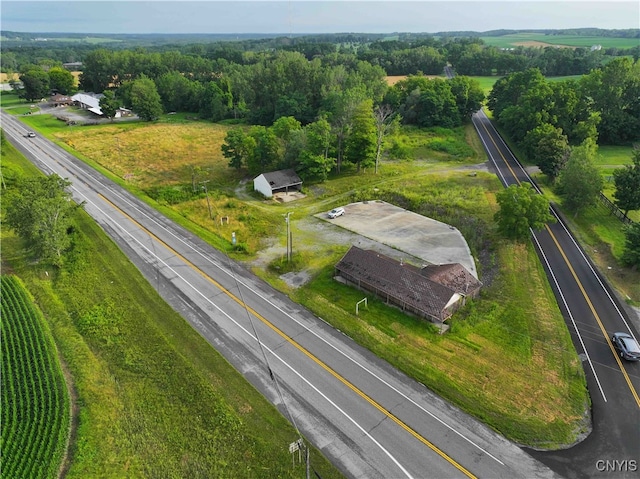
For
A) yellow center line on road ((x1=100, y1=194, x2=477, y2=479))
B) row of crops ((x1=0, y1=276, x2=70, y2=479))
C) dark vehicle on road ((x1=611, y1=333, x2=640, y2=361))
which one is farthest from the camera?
dark vehicle on road ((x1=611, y1=333, x2=640, y2=361))

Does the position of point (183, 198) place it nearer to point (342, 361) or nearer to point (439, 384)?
point (342, 361)

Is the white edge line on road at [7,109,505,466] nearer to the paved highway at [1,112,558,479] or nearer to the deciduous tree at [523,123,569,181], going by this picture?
the paved highway at [1,112,558,479]

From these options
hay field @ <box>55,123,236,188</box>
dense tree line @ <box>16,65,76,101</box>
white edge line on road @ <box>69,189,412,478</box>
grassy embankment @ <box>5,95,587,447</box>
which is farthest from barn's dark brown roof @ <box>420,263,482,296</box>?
dense tree line @ <box>16,65,76,101</box>

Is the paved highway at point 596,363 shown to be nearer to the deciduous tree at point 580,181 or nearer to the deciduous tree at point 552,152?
the deciduous tree at point 580,181

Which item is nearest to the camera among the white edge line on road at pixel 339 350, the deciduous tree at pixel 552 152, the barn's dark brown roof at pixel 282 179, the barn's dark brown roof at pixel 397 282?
the white edge line on road at pixel 339 350

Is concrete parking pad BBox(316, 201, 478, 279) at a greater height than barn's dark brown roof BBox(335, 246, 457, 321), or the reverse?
barn's dark brown roof BBox(335, 246, 457, 321)

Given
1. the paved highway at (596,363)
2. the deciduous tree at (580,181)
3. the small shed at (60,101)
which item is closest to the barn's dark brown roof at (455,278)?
the paved highway at (596,363)

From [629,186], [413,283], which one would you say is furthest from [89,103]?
[629,186]
